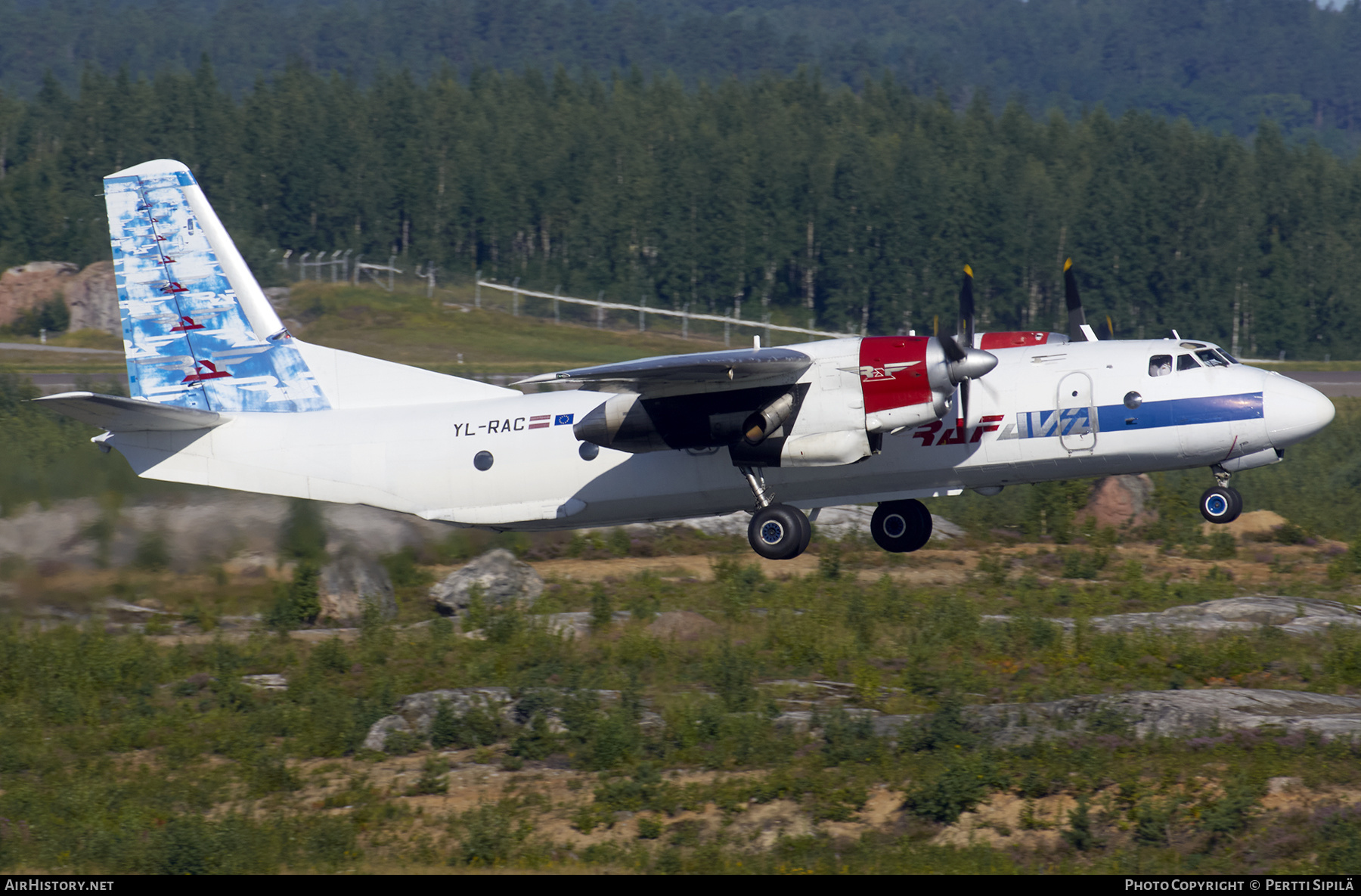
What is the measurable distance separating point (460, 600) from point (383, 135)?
224ft

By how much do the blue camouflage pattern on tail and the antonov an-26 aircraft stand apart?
0.03m

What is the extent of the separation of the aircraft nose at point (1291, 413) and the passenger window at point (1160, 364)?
1.30 metres

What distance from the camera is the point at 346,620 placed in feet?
78.6

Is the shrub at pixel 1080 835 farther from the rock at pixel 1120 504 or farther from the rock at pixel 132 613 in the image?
the rock at pixel 1120 504

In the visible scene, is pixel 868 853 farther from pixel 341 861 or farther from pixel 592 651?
pixel 592 651

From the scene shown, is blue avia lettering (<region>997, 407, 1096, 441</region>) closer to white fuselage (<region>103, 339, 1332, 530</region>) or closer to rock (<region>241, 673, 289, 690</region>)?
white fuselage (<region>103, 339, 1332, 530</region>)

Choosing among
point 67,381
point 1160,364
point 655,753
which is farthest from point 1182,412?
point 67,381

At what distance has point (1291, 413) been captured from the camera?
62.9 ft

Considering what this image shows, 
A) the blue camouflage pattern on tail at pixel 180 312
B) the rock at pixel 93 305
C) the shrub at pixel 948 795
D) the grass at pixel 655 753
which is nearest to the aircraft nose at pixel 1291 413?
the grass at pixel 655 753

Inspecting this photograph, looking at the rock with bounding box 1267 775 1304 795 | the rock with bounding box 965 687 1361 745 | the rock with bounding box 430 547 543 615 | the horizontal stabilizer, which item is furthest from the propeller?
the horizontal stabilizer

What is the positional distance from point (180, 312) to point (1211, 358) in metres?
15.7

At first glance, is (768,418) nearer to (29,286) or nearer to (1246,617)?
(1246,617)

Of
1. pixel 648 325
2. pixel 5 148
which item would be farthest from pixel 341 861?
pixel 5 148

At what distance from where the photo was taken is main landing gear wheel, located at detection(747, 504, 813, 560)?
19.8 meters
